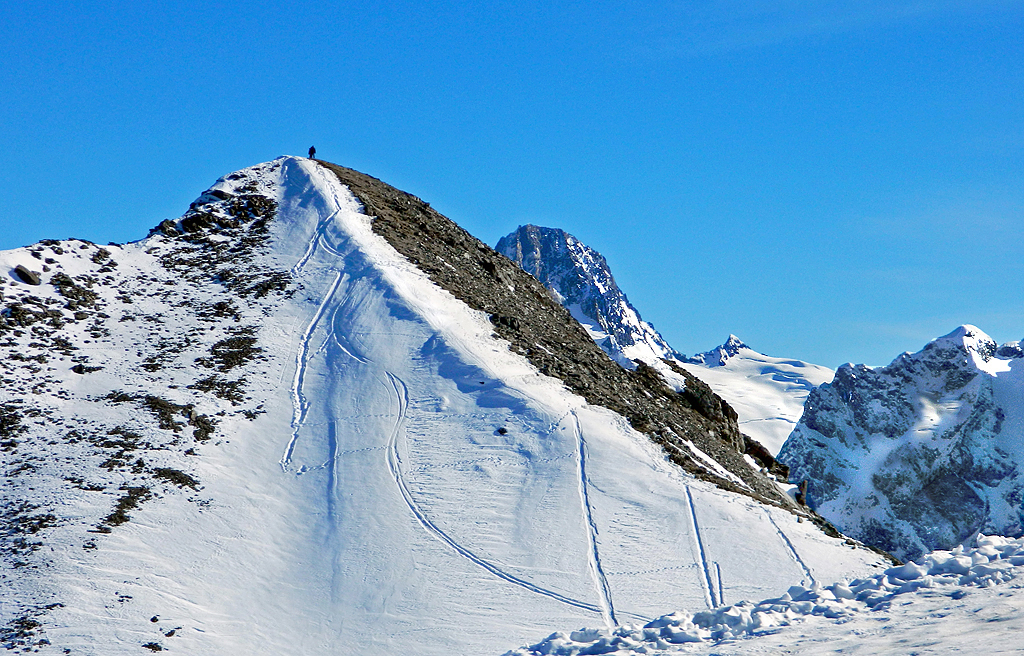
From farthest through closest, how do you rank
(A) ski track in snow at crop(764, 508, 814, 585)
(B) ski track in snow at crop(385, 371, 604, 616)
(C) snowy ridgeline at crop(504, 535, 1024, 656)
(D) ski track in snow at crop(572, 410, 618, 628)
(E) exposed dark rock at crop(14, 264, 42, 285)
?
(E) exposed dark rock at crop(14, 264, 42, 285), (A) ski track in snow at crop(764, 508, 814, 585), (B) ski track in snow at crop(385, 371, 604, 616), (D) ski track in snow at crop(572, 410, 618, 628), (C) snowy ridgeline at crop(504, 535, 1024, 656)

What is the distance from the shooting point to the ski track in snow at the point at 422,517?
2861cm

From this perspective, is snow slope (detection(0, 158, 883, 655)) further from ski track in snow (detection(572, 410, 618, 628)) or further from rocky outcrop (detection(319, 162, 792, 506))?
rocky outcrop (detection(319, 162, 792, 506))

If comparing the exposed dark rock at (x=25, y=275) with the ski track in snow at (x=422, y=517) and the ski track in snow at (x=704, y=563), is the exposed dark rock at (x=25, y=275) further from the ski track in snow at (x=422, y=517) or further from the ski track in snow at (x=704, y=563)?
the ski track in snow at (x=704, y=563)

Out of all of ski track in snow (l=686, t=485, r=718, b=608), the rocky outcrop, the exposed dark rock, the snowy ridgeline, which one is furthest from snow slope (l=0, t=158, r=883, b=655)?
the snowy ridgeline

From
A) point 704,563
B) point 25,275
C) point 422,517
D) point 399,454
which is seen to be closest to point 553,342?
point 399,454

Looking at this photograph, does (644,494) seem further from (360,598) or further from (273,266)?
(273,266)

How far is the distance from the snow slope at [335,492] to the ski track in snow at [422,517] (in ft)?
0.26

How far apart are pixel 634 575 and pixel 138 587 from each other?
14.4m

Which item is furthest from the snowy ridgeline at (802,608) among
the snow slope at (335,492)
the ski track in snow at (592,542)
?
the ski track in snow at (592,542)

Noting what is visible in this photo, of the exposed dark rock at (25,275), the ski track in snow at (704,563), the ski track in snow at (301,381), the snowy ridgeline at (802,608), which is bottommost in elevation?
the snowy ridgeline at (802,608)

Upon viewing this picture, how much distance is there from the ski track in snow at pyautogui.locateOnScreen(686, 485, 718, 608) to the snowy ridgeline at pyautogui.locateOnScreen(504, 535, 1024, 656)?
40.4ft

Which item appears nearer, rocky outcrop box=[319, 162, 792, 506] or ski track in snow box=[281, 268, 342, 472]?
ski track in snow box=[281, 268, 342, 472]

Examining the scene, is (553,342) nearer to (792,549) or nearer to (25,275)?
(792,549)

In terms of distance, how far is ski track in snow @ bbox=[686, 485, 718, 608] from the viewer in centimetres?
2875
